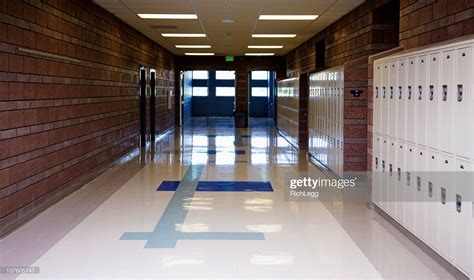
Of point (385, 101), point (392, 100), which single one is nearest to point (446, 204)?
point (392, 100)

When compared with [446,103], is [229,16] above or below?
above

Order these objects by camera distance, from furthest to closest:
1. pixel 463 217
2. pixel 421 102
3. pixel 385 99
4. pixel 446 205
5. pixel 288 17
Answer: pixel 288 17
pixel 385 99
pixel 421 102
pixel 446 205
pixel 463 217

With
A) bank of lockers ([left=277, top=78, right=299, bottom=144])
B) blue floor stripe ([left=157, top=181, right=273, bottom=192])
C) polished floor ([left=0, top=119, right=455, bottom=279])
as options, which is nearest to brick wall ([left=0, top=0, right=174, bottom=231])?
polished floor ([left=0, top=119, right=455, bottom=279])

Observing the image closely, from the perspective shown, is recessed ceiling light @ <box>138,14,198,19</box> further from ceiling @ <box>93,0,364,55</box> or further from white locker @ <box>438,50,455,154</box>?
white locker @ <box>438,50,455,154</box>

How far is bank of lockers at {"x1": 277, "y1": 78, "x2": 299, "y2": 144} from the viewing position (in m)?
15.7

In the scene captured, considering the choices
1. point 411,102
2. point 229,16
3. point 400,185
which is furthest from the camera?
point 229,16

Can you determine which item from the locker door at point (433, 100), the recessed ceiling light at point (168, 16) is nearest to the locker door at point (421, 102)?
the locker door at point (433, 100)

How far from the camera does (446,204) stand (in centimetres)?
472

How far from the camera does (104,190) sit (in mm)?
8609

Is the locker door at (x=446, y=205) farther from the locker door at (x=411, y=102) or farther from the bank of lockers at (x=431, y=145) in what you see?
the locker door at (x=411, y=102)

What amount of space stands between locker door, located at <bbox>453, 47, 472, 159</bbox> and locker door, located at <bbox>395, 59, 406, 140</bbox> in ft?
4.44

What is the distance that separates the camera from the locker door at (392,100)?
20.5ft

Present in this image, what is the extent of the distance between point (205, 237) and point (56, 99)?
3297 mm

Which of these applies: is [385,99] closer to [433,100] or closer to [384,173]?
[384,173]
